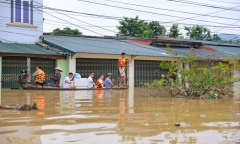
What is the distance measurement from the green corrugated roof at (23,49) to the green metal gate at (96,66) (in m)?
1.82

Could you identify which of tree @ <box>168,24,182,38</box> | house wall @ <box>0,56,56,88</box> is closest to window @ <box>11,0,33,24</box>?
house wall @ <box>0,56,56,88</box>

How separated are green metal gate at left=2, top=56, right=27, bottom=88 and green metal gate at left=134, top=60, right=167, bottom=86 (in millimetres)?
6772

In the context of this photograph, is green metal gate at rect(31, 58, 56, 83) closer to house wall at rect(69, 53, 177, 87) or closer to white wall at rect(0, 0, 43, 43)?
house wall at rect(69, 53, 177, 87)

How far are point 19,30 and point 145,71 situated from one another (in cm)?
780

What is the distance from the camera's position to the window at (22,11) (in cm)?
1970

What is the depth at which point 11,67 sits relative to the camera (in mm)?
18266

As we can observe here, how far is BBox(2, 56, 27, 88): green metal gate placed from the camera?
18078mm

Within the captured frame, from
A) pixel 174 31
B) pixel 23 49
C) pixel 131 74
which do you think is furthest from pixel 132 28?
pixel 23 49

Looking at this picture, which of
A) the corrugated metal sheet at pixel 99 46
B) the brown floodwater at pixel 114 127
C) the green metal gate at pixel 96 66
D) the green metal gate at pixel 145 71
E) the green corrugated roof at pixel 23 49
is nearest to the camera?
the brown floodwater at pixel 114 127

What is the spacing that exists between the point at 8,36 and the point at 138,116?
579 inches

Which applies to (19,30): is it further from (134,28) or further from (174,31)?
(174,31)

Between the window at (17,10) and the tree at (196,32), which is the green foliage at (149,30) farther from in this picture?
the window at (17,10)

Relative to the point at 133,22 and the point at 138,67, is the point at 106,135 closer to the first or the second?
the point at 138,67

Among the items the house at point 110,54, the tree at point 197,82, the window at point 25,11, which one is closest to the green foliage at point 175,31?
the house at point 110,54
